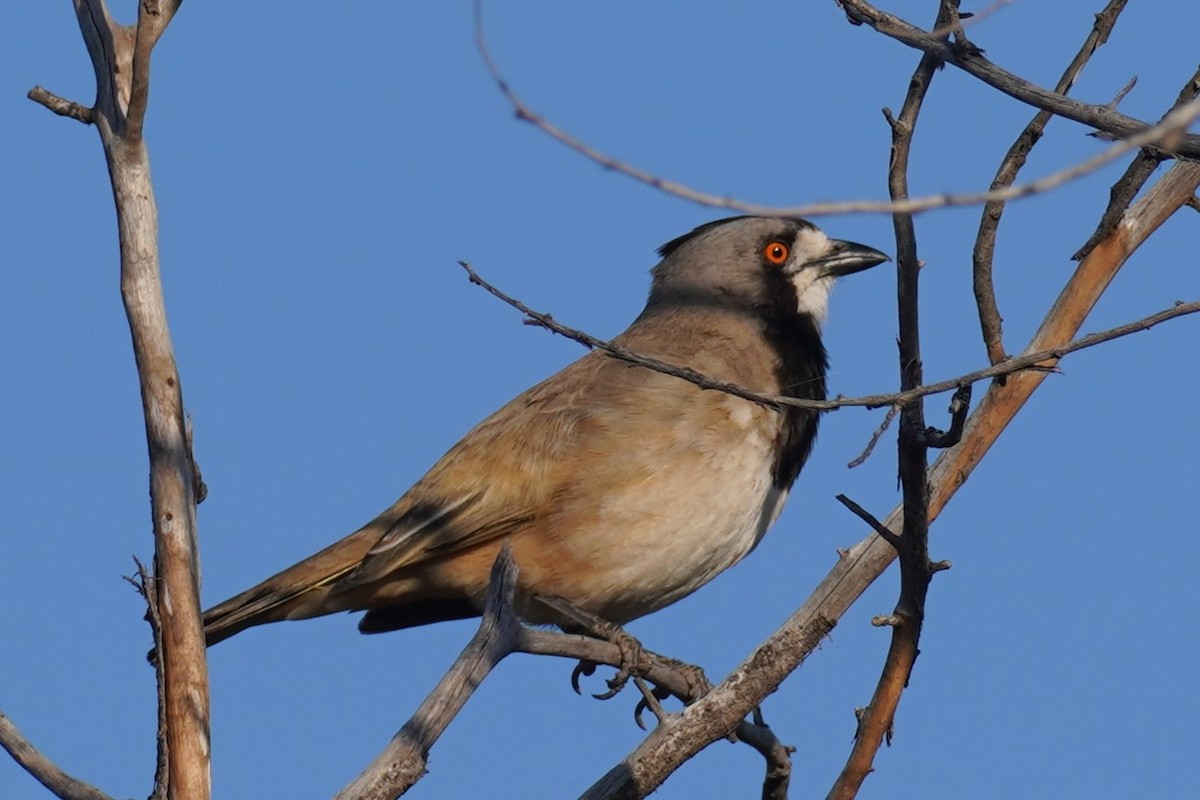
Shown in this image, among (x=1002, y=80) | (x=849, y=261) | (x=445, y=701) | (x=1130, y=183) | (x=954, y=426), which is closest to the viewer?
(x=1002, y=80)

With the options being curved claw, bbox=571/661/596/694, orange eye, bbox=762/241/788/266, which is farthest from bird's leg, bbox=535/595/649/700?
orange eye, bbox=762/241/788/266

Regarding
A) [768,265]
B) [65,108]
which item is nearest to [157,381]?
[65,108]

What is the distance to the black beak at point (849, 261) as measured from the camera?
8062 mm

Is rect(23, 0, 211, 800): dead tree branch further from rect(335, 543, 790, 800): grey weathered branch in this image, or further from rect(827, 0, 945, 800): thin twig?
rect(827, 0, 945, 800): thin twig

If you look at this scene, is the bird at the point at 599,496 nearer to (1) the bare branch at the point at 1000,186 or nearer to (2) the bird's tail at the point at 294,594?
(2) the bird's tail at the point at 294,594

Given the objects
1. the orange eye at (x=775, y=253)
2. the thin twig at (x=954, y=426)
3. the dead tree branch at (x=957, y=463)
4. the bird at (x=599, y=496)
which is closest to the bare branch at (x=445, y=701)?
the dead tree branch at (x=957, y=463)

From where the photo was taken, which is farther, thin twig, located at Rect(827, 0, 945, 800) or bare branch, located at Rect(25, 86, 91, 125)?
bare branch, located at Rect(25, 86, 91, 125)

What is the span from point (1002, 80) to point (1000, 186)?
799 millimetres

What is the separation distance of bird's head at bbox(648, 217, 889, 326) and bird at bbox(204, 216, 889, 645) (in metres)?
0.15

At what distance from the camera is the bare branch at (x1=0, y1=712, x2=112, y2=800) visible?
494 cm

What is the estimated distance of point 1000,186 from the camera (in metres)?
4.88

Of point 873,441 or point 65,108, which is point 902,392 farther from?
point 65,108

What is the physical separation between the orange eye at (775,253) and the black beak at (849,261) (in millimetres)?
191

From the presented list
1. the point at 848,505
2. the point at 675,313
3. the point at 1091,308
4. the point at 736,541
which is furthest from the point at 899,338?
the point at 675,313
